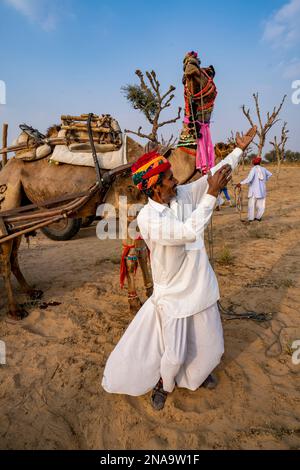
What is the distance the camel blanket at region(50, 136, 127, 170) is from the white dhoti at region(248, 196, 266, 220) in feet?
22.4

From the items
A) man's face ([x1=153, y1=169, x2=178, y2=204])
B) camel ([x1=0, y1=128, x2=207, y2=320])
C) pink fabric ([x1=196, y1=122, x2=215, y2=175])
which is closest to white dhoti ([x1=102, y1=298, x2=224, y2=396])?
man's face ([x1=153, y1=169, x2=178, y2=204])

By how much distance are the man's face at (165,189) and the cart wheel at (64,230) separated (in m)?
6.27

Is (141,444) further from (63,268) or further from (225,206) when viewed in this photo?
(225,206)

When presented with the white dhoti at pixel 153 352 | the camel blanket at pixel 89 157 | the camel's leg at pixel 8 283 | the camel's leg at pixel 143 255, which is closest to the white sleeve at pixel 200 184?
the white dhoti at pixel 153 352

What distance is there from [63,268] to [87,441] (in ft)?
12.7

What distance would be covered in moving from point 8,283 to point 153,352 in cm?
240

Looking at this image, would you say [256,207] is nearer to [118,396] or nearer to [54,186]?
[54,186]

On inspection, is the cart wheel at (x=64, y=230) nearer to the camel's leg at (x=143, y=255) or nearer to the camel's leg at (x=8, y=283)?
the camel's leg at (x=8, y=283)

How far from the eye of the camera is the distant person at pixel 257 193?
9.65 m

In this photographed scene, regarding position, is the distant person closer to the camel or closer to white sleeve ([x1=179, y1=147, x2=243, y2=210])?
the camel

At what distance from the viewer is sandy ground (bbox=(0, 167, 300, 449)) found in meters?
2.08

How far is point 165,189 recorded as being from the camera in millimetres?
2107

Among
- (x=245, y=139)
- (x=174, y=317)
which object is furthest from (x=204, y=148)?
(x=174, y=317)

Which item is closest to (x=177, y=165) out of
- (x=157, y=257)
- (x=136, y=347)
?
(x=157, y=257)
